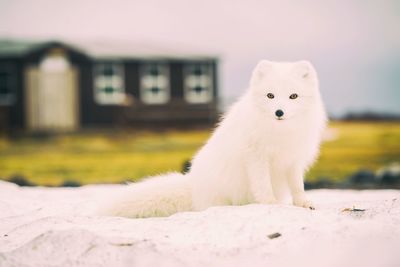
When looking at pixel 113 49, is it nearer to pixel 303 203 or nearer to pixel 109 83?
pixel 109 83

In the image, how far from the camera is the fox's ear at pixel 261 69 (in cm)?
346

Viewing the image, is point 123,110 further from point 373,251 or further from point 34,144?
point 373,251

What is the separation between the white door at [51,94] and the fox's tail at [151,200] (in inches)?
488

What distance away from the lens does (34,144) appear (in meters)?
13.3

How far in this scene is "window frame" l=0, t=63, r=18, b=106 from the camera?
16.2m

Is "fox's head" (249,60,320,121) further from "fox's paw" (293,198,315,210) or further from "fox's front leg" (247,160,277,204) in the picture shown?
"fox's paw" (293,198,315,210)

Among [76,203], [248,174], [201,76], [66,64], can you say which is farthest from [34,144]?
[248,174]

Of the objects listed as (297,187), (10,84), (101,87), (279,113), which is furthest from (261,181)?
(10,84)

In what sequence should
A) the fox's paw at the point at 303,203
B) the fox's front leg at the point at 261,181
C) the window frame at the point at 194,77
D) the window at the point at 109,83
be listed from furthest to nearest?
the window frame at the point at 194,77, the window at the point at 109,83, the fox's paw at the point at 303,203, the fox's front leg at the point at 261,181

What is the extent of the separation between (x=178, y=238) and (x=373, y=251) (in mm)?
1010

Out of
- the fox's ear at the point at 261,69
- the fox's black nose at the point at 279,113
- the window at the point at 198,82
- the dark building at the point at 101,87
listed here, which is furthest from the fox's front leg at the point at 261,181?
the window at the point at 198,82

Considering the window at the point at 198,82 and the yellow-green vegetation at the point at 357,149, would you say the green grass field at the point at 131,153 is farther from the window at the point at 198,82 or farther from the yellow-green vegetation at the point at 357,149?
the window at the point at 198,82

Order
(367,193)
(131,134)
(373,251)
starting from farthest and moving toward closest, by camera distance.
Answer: (131,134), (367,193), (373,251)

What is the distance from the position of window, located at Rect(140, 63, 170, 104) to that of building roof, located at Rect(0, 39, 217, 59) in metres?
0.42
